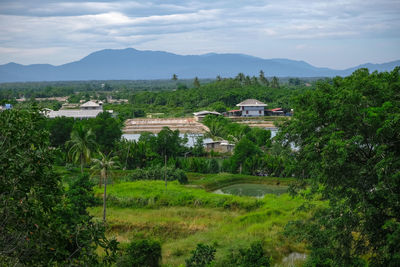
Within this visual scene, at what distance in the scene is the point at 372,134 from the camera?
1007cm

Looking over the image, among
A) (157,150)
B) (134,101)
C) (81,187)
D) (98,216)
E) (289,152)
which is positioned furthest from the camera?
(134,101)

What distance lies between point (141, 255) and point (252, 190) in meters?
13.6

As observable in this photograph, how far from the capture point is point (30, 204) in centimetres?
546

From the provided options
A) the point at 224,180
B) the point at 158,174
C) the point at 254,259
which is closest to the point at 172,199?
the point at 158,174

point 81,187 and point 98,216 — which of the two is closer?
point 81,187

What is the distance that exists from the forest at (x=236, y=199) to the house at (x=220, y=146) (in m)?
6.40

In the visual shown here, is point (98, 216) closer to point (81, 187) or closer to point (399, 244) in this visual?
point (81, 187)

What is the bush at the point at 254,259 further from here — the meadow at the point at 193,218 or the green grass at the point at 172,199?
the green grass at the point at 172,199

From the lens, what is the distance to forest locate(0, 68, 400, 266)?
18.7 feet

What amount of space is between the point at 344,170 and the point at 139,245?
600 centimetres

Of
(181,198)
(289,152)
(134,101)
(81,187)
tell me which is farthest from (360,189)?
(134,101)

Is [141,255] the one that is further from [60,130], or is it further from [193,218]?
[60,130]

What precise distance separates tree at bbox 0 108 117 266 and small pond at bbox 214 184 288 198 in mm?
18001

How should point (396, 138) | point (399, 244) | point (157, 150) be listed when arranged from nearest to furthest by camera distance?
1. point (399, 244)
2. point (396, 138)
3. point (157, 150)
